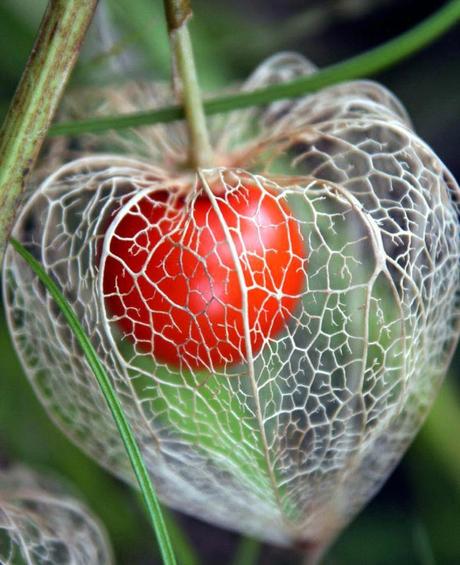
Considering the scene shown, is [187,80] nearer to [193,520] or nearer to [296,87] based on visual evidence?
[296,87]

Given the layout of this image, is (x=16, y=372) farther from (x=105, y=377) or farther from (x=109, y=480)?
(x=105, y=377)

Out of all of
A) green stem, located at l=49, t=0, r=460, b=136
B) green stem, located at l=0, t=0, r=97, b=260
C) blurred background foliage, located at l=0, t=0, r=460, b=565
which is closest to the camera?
green stem, located at l=0, t=0, r=97, b=260

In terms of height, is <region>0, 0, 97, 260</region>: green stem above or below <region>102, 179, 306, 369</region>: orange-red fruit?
above

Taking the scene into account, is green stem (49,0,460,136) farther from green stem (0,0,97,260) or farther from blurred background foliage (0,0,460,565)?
blurred background foliage (0,0,460,565)

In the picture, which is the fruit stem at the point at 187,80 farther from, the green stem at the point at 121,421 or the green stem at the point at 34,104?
the green stem at the point at 121,421

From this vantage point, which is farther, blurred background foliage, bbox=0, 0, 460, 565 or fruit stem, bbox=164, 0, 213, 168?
blurred background foliage, bbox=0, 0, 460, 565

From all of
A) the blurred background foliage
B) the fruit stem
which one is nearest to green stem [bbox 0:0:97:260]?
the fruit stem

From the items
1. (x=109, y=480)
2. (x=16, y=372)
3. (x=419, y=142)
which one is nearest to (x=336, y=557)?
(x=109, y=480)
